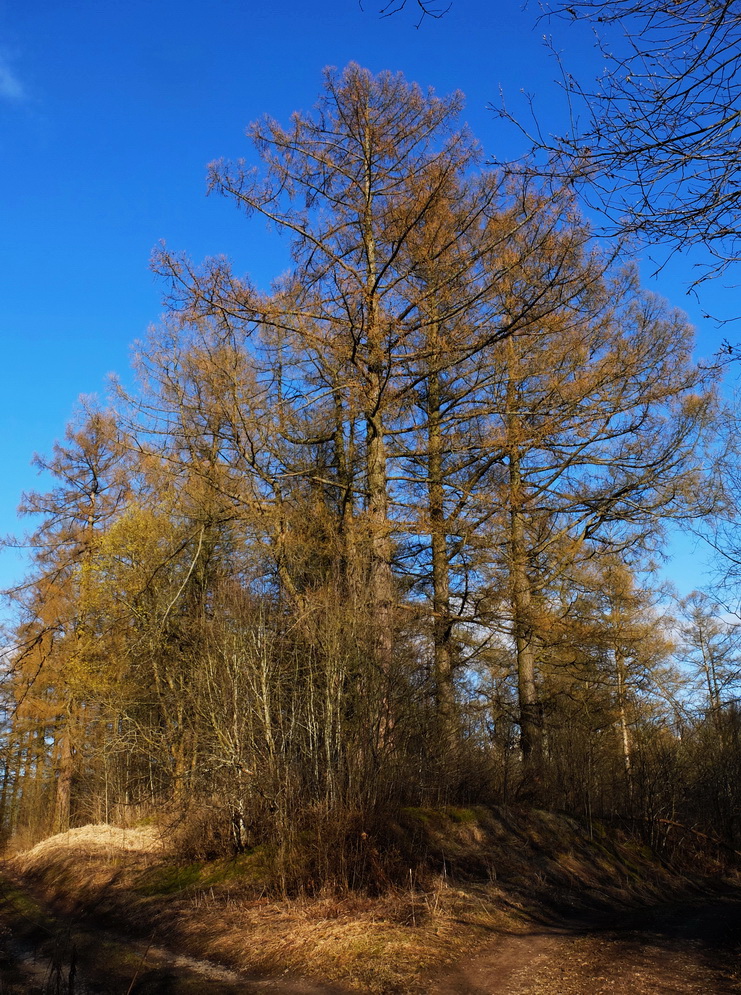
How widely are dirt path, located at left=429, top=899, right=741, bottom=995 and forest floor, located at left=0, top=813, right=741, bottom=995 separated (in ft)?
0.06

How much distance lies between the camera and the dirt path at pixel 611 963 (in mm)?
5656

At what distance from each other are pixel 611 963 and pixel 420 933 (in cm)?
164

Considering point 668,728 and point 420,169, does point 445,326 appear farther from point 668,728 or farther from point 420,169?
point 668,728

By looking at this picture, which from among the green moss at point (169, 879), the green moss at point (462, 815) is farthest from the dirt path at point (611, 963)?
the green moss at point (169, 879)

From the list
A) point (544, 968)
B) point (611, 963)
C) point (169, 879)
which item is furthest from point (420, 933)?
point (169, 879)

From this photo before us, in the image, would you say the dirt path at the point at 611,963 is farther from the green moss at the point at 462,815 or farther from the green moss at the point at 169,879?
the green moss at the point at 169,879

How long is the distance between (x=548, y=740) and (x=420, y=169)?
35.6 feet

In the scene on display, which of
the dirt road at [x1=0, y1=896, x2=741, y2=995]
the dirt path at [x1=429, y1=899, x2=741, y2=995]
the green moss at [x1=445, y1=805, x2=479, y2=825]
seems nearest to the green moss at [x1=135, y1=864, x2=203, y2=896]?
the dirt road at [x1=0, y1=896, x2=741, y2=995]

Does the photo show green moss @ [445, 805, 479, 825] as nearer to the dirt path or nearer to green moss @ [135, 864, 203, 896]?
the dirt path

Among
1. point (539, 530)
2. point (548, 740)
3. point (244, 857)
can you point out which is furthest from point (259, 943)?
point (539, 530)

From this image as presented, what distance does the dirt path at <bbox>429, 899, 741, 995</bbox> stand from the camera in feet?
18.6

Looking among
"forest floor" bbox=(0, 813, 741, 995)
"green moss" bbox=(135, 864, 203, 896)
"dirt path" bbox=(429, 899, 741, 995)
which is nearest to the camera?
"dirt path" bbox=(429, 899, 741, 995)

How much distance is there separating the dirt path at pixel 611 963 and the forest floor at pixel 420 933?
19mm

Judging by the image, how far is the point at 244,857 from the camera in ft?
31.5
